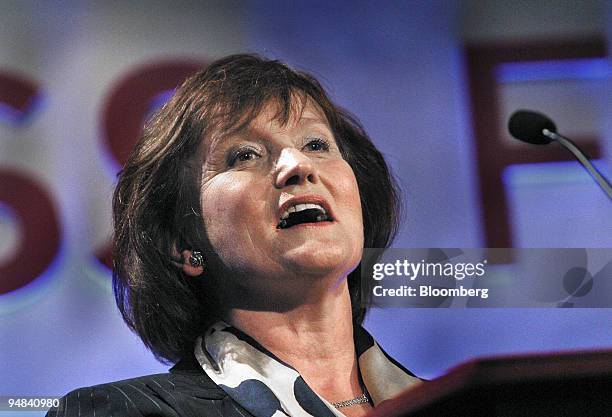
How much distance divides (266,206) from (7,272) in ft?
3.10

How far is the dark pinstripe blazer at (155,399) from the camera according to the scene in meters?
2.70

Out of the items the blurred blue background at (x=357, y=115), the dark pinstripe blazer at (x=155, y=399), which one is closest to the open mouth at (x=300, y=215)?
the blurred blue background at (x=357, y=115)

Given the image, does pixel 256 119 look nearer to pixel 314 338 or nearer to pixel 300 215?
pixel 300 215

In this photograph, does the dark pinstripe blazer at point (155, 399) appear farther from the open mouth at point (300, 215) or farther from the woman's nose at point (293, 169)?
the woman's nose at point (293, 169)

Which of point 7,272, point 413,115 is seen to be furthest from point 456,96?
point 7,272

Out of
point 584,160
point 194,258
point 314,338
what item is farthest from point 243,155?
point 584,160

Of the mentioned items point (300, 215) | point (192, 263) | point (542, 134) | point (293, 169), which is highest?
point (542, 134)

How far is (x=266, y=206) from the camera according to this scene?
9.76 feet

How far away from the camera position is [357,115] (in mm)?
3232

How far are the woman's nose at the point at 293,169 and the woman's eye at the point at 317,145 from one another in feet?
0.16

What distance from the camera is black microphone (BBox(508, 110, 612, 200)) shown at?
3218mm

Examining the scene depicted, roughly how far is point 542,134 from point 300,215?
3.03 ft

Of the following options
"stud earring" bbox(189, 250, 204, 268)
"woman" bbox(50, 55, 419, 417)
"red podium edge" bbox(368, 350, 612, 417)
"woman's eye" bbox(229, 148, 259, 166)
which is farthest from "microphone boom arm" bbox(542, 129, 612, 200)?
"red podium edge" bbox(368, 350, 612, 417)

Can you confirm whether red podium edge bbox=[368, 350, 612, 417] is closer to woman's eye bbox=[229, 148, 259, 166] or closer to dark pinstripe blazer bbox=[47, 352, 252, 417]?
dark pinstripe blazer bbox=[47, 352, 252, 417]
